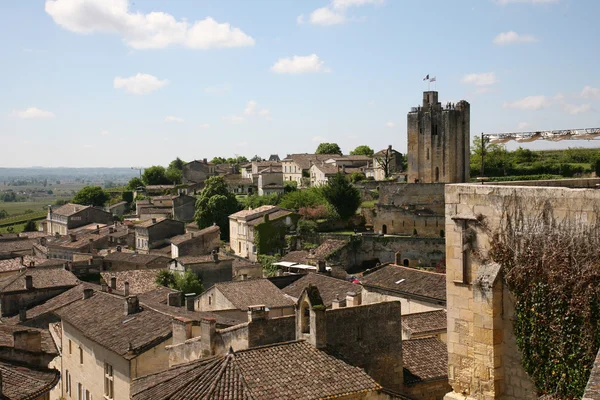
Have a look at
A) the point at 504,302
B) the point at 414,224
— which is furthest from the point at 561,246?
the point at 414,224

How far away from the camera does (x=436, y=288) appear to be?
26.1 meters

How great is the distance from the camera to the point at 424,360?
63.0 feet

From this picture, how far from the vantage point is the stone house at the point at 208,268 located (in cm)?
4647

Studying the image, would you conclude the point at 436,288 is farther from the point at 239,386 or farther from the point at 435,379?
the point at 239,386

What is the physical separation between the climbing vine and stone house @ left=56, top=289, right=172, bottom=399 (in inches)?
570

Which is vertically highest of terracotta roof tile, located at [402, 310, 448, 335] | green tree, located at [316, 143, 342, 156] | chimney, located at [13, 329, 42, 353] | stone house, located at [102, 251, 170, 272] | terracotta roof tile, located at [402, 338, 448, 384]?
green tree, located at [316, 143, 342, 156]

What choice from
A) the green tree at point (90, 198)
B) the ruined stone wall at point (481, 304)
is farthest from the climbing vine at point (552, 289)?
the green tree at point (90, 198)

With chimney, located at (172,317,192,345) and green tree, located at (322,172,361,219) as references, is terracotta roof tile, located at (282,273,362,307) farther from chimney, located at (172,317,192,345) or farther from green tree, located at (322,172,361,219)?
green tree, located at (322,172,361,219)

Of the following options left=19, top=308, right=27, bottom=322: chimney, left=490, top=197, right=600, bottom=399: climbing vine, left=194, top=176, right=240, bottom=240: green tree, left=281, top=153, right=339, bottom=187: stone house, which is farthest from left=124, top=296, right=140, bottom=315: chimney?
left=281, top=153, right=339, bottom=187: stone house

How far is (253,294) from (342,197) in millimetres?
32345

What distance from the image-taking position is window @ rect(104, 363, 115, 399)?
21812 mm

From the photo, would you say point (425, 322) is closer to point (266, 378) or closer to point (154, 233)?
point (266, 378)

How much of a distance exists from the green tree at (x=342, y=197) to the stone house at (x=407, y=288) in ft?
114

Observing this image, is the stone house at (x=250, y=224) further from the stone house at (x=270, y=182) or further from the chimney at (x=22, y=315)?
the chimney at (x=22, y=315)
